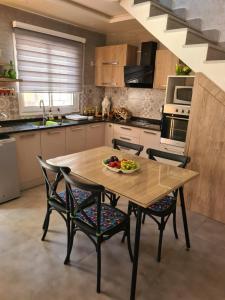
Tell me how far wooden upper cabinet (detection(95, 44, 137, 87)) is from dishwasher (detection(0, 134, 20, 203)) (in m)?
2.22

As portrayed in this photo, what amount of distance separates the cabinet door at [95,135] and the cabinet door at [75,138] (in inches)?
3.8

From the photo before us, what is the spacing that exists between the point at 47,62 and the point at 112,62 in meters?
1.15

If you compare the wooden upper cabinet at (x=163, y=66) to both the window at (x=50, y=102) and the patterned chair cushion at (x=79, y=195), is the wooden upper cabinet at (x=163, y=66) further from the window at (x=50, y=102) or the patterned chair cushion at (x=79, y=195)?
the patterned chair cushion at (x=79, y=195)

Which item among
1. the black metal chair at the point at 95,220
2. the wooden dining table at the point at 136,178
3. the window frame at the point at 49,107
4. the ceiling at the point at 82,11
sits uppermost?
the ceiling at the point at 82,11

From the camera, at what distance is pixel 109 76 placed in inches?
167

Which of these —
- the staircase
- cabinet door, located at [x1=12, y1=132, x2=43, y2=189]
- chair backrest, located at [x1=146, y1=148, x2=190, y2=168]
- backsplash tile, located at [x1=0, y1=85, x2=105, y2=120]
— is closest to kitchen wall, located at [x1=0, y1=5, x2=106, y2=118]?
backsplash tile, located at [x1=0, y1=85, x2=105, y2=120]

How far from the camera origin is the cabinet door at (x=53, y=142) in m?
3.22

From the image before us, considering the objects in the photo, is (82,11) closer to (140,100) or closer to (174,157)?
(140,100)

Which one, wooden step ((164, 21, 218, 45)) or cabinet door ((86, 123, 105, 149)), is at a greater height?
wooden step ((164, 21, 218, 45))

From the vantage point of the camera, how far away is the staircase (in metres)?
2.33

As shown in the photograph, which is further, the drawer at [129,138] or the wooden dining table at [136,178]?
the drawer at [129,138]

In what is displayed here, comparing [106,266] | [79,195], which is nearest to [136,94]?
[79,195]

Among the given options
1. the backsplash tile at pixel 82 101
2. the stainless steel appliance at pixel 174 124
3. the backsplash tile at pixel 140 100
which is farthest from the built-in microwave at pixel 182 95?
the backsplash tile at pixel 82 101

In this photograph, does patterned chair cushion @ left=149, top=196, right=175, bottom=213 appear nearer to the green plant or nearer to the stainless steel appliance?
the stainless steel appliance
